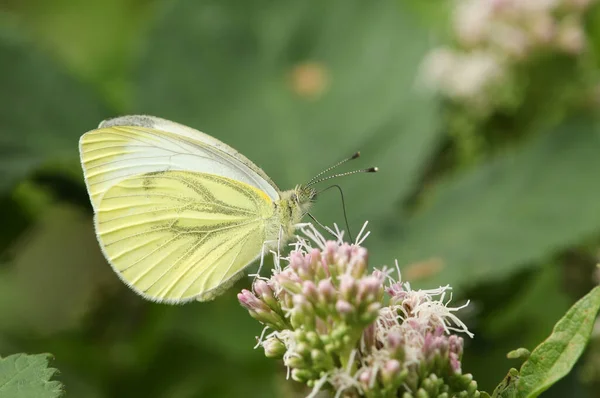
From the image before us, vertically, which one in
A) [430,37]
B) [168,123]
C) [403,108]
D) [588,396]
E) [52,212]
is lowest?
[52,212]

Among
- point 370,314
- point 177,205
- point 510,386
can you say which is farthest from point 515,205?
point 370,314

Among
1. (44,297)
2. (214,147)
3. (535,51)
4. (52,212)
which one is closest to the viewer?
(214,147)

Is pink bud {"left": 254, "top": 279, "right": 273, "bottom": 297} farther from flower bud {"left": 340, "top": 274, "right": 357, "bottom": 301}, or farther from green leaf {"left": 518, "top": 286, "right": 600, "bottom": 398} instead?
green leaf {"left": 518, "top": 286, "right": 600, "bottom": 398}

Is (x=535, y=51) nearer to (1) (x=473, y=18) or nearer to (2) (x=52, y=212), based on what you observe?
(1) (x=473, y=18)

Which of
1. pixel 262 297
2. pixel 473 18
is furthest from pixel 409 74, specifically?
pixel 262 297

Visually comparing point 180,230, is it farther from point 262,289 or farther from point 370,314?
point 370,314

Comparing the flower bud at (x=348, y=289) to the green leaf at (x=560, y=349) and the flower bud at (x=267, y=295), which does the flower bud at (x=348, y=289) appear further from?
the green leaf at (x=560, y=349)
